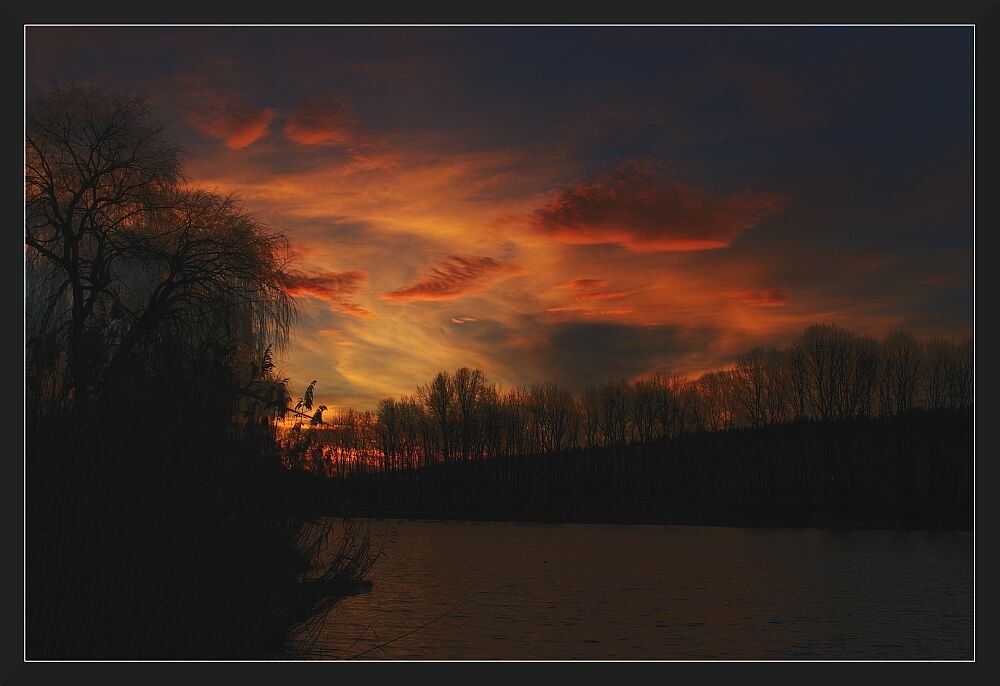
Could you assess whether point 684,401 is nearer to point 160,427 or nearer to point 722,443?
point 722,443

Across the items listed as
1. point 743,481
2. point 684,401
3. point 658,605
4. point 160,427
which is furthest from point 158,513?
point 684,401

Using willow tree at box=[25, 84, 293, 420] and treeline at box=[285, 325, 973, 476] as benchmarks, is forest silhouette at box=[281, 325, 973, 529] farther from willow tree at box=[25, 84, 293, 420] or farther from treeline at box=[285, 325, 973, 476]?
willow tree at box=[25, 84, 293, 420]

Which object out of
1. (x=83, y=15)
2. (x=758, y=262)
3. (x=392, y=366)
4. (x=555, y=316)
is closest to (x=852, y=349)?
(x=758, y=262)

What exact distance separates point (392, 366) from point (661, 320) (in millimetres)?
12610

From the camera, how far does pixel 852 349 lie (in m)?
83.4

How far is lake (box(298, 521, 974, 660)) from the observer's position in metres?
20.7

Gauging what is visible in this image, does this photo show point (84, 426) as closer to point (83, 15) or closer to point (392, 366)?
point (83, 15)

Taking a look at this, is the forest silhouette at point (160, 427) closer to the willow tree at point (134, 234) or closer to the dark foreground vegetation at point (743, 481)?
the willow tree at point (134, 234)

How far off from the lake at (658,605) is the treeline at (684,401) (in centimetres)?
3090

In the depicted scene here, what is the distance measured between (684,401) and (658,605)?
263 ft

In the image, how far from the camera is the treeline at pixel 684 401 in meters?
82.6

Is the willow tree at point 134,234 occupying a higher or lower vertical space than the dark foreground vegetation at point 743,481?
higher

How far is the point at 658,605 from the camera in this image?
94.9 feet

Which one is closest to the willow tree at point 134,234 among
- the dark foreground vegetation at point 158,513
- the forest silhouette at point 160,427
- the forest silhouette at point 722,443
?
the forest silhouette at point 160,427
